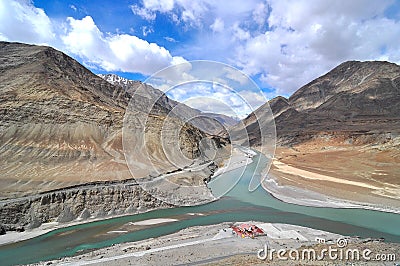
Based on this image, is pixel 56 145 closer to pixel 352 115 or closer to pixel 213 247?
pixel 213 247

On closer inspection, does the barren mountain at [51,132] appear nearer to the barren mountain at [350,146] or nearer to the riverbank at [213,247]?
the riverbank at [213,247]

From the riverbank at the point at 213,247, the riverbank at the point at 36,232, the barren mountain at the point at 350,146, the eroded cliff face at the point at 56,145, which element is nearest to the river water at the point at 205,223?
the riverbank at the point at 36,232

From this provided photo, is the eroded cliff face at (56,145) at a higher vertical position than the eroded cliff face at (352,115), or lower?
lower

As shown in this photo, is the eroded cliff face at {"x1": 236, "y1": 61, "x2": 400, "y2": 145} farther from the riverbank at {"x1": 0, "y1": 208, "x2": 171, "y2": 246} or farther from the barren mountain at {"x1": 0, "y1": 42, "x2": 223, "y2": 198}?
the riverbank at {"x1": 0, "y1": 208, "x2": 171, "y2": 246}

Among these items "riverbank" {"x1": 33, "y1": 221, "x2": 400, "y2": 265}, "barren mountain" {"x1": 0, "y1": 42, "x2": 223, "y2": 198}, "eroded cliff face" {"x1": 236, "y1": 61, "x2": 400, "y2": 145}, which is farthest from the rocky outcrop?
"eroded cliff face" {"x1": 236, "y1": 61, "x2": 400, "y2": 145}

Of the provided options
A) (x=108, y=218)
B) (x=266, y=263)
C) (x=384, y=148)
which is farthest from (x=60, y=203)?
(x=384, y=148)

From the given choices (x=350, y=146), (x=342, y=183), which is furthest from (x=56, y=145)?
(x=350, y=146)
